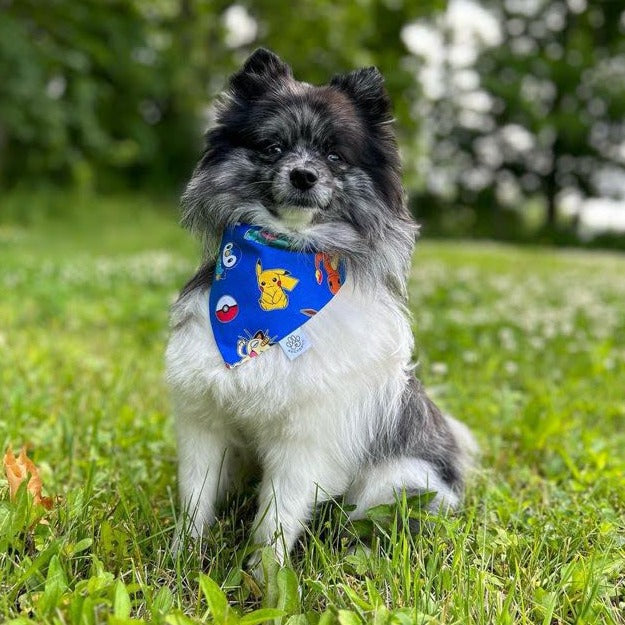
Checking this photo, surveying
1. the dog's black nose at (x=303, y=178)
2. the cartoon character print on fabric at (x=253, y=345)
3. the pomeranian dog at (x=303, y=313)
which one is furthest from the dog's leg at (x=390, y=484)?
the dog's black nose at (x=303, y=178)

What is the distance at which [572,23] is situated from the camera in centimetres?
2889

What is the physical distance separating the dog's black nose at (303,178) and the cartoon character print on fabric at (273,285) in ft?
1.04

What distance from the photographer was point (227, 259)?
2.55 m

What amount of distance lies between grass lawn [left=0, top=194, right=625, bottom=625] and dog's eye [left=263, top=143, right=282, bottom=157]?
1327 millimetres

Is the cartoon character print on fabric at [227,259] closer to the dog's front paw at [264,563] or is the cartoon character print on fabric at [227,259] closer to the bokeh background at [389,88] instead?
the dog's front paw at [264,563]

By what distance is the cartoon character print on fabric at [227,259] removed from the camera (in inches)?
99.7

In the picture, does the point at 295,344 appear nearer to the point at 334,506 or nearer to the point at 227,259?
the point at 227,259

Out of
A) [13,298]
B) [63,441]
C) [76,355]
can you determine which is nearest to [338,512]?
[63,441]

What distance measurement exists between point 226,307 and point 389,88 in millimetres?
21301

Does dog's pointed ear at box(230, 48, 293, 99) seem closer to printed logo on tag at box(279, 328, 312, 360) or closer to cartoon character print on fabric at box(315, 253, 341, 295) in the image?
cartoon character print on fabric at box(315, 253, 341, 295)

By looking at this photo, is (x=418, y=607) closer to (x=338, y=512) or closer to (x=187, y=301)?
(x=338, y=512)

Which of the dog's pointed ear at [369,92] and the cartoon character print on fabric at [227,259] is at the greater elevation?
the dog's pointed ear at [369,92]

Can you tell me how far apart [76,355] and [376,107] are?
9.98 feet

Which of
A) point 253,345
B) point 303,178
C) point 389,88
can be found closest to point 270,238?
point 303,178
